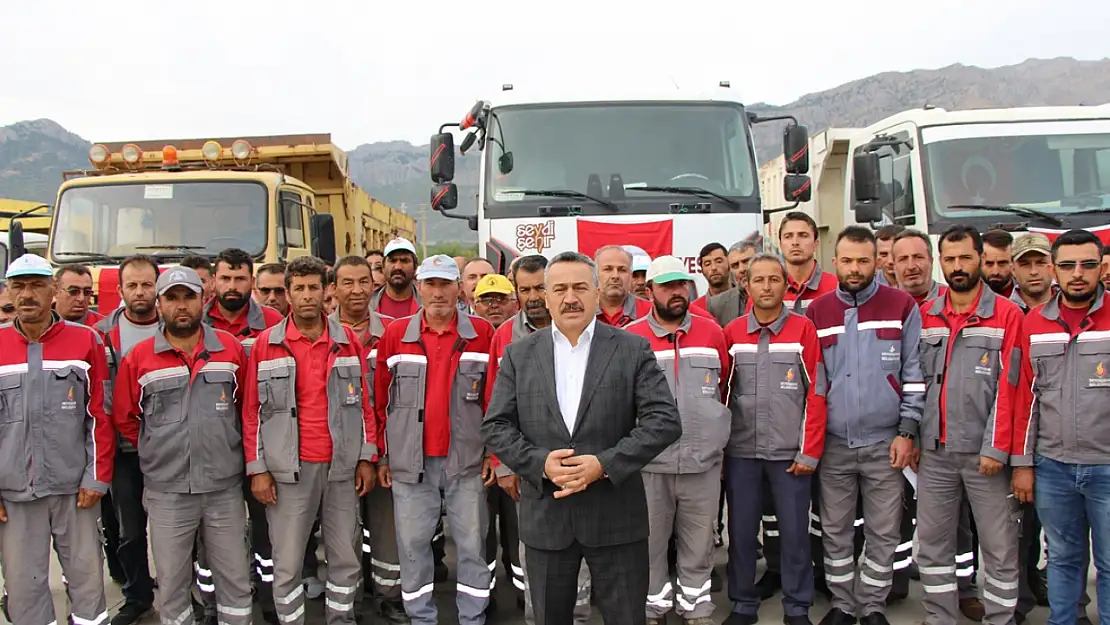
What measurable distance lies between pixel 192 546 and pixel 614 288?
2551mm

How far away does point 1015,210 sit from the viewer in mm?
7699

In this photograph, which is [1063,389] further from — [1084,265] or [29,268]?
[29,268]

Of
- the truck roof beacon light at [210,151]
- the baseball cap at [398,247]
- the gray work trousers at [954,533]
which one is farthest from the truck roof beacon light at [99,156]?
the gray work trousers at [954,533]

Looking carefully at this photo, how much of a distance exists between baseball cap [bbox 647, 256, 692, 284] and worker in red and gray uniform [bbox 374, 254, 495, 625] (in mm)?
949

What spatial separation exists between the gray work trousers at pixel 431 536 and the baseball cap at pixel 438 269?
933mm

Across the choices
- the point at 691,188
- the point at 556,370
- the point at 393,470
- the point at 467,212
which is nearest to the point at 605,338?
the point at 556,370

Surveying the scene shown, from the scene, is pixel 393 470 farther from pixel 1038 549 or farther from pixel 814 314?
pixel 1038 549

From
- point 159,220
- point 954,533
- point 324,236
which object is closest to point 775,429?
point 954,533

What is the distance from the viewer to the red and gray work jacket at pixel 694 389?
4656mm

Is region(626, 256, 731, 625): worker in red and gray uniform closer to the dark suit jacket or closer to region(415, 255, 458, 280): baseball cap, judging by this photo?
region(415, 255, 458, 280): baseball cap

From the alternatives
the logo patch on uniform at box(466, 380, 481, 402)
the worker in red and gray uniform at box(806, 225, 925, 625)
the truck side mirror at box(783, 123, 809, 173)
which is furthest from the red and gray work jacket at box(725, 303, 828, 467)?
the truck side mirror at box(783, 123, 809, 173)

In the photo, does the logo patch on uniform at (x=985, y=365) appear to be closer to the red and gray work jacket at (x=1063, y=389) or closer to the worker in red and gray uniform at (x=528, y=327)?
the red and gray work jacket at (x=1063, y=389)

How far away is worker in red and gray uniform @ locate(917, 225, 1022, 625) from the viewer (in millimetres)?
4434

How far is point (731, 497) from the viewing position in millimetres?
4918
